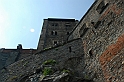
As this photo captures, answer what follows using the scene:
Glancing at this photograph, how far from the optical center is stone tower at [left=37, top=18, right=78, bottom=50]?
87.8ft

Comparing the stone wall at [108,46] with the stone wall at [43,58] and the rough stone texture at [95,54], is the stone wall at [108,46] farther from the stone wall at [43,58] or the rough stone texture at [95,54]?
the stone wall at [43,58]

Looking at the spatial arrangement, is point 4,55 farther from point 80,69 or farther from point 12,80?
point 80,69

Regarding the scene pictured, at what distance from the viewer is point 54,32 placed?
97.1ft

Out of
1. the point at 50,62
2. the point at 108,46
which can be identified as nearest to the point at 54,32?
the point at 50,62

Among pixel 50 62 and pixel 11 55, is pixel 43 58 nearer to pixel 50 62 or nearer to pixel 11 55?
pixel 50 62

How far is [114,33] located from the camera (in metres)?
11.2

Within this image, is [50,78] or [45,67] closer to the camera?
[50,78]

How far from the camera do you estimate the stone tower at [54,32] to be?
26.8 metres

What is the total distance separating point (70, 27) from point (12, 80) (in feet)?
63.2

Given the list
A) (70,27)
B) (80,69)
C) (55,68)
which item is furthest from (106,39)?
(70,27)

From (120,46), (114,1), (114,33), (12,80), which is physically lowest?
(12,80)

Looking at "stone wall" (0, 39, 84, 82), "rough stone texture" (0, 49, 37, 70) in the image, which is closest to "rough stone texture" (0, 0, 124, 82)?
"stone wall" (0, 39, 84, 82)

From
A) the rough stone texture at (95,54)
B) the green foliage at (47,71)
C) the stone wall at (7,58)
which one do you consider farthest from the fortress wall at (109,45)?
the stone wall at (7,58)

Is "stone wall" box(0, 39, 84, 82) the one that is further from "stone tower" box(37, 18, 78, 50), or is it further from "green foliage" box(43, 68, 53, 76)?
"stone tower" box(37, 18, 78, 50)
